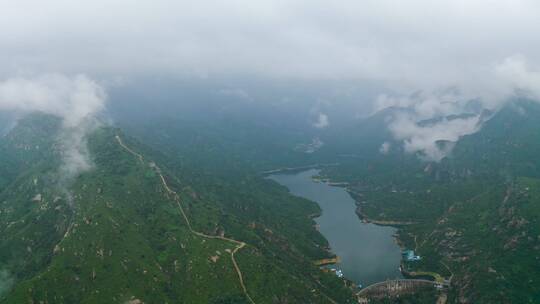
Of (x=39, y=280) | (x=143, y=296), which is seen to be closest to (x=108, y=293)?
(x=143, y=296)

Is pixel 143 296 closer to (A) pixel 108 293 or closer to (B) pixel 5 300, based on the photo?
(A) pixel 108 293

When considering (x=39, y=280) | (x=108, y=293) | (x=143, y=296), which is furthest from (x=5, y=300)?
(x=143, y=296)

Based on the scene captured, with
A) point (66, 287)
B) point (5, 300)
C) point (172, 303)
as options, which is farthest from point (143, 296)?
point (5, 300)

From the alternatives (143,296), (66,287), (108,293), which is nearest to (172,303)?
(143,296)

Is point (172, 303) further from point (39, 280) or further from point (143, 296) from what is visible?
point (39, 280)

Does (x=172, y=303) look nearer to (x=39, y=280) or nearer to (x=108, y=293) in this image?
(x=108, y=293)

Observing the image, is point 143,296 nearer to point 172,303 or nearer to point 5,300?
point 172,303
